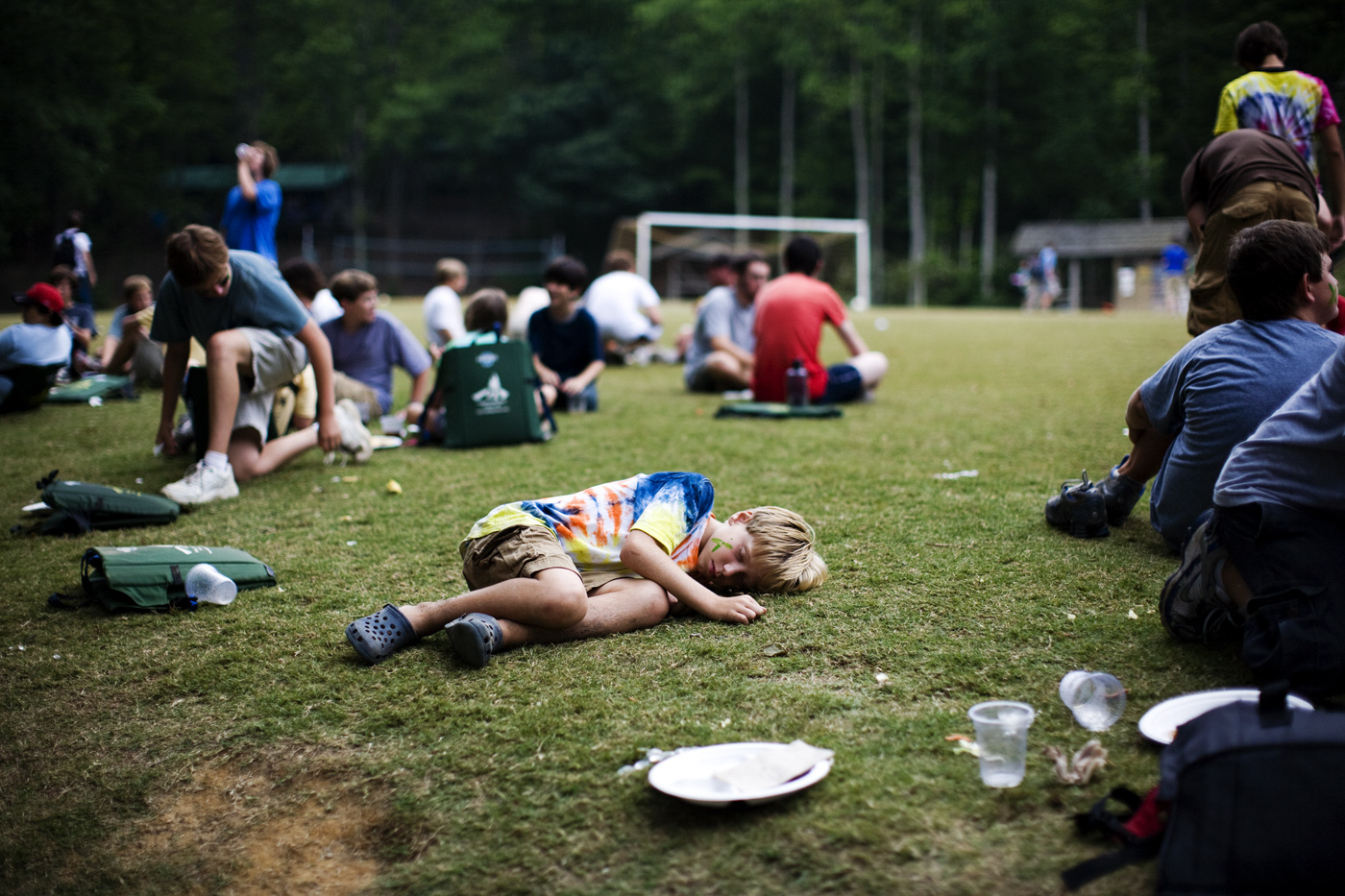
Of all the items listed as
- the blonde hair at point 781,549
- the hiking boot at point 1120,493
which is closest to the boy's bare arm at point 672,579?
the blonde hair at point 781,549

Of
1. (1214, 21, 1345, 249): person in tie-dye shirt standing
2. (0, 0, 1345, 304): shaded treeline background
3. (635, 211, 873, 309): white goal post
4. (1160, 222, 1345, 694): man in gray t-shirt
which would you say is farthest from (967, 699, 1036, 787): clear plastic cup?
(0, 0, 1345, 304): shaded treeline background

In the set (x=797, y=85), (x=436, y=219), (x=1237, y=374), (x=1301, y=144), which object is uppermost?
(x=797, y=85)

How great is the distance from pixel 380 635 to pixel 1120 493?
2806 millimetres

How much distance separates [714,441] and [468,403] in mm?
1620

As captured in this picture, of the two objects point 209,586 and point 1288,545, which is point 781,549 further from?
point 209,586

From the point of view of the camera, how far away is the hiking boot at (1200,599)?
2652 millimetres

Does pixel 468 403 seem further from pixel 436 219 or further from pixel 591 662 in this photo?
pixel 436 219

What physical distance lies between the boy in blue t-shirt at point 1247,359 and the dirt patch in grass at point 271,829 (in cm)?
259

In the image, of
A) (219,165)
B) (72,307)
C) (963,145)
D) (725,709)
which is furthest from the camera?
(963,145)

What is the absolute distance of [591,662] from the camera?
2887 mm

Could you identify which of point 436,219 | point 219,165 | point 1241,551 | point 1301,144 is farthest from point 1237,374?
point 436,219

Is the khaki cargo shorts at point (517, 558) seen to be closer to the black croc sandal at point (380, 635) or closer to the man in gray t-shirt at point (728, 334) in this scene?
the black croc sandal at point (380, 635)

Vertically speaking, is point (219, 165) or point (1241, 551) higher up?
point (219, 165)

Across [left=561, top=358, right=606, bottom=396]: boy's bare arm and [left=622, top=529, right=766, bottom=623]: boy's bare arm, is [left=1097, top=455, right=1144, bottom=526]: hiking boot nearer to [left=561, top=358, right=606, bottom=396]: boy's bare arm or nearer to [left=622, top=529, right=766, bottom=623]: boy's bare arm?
[left=622, top=529, right=766, bottom=623]: boy's bare arm
